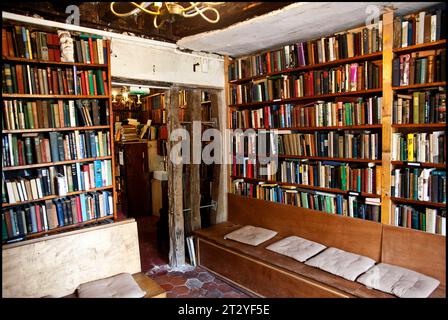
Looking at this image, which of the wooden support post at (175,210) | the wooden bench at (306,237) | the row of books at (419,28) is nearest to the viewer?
the row of books at (419,28)

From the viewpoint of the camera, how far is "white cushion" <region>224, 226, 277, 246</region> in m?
3.11

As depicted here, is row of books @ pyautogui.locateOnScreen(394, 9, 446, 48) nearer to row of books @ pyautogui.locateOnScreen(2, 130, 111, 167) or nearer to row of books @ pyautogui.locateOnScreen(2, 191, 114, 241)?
row of books @ pyautogui.locateOnScreen(2, 130, 111, 167)

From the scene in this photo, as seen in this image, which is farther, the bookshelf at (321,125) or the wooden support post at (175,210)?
the wooden support post at (175,210)

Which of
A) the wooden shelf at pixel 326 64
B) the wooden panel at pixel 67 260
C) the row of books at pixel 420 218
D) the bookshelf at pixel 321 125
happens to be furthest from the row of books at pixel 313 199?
the wooden panel at pixel 67 260

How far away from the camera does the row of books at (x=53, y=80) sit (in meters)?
2.26

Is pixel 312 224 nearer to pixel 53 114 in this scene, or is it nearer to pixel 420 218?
pixel 420 218

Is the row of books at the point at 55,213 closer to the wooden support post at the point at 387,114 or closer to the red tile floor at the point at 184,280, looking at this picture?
the red tile floor at the point at 184,280

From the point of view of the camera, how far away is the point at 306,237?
310 cm

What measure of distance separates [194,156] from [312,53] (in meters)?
1.79

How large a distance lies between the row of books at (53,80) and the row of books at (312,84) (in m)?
1.61

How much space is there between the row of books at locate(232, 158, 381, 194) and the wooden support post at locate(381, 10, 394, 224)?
3.0 inches

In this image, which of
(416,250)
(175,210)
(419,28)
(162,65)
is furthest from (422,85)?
(175,210)

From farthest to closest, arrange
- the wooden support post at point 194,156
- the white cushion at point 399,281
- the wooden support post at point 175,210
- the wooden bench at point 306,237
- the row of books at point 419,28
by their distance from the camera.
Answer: the wooden support post at point 194,156 → the wooden support post at point 175,210 → the wooden bench at point 306,237 → the row of books at point 419,28 → the white cushion at point 399,281

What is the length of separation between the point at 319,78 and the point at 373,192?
1172mm
